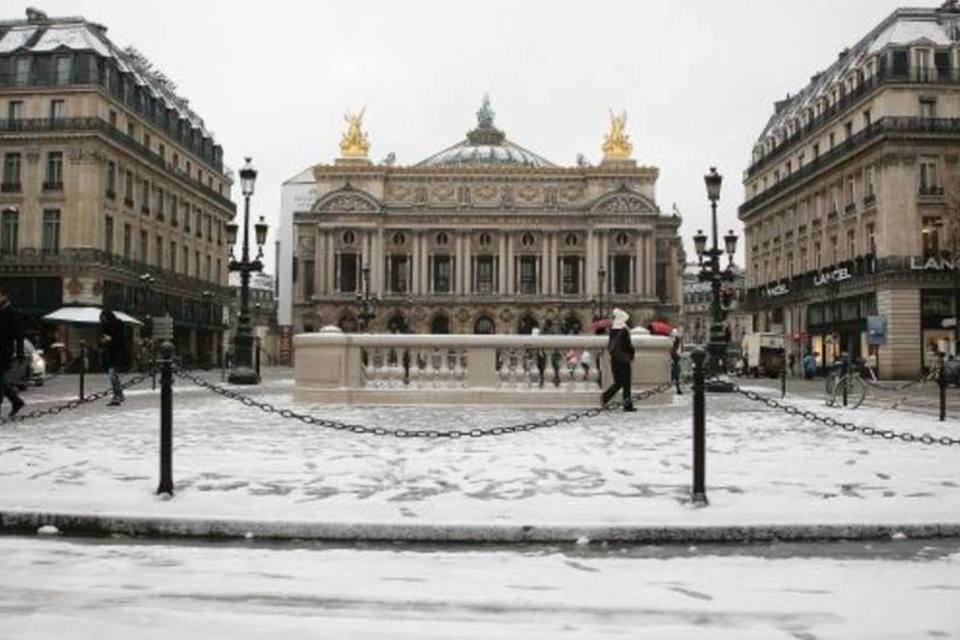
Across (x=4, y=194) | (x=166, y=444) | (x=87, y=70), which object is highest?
(x=87, y=70)

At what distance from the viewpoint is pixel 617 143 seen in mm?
82375

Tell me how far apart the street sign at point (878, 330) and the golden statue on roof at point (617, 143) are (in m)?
40.6

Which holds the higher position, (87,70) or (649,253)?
(87,70)

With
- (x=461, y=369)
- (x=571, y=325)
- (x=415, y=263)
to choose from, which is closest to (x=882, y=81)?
(x=461, y=369)

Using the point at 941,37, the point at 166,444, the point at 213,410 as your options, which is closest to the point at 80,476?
the point at 166,444

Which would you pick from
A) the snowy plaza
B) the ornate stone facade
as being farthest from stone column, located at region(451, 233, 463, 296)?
the snowy plaza

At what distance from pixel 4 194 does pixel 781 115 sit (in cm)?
5039

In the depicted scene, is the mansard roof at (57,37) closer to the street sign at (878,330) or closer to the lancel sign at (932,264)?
the street sign at (878,330)

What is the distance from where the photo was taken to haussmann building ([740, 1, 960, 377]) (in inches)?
1722

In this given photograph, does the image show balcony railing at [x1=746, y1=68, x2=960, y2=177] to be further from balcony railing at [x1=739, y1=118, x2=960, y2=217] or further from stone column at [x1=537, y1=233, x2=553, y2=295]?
stone column at [x1=537, y1=233, x2=553, y2=295]

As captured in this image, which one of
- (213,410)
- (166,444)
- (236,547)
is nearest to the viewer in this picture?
(236,547)

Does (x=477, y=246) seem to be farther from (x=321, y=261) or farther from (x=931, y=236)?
(x=931, y=236)

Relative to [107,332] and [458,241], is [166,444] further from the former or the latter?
[458,241]

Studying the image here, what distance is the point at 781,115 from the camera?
223ft
